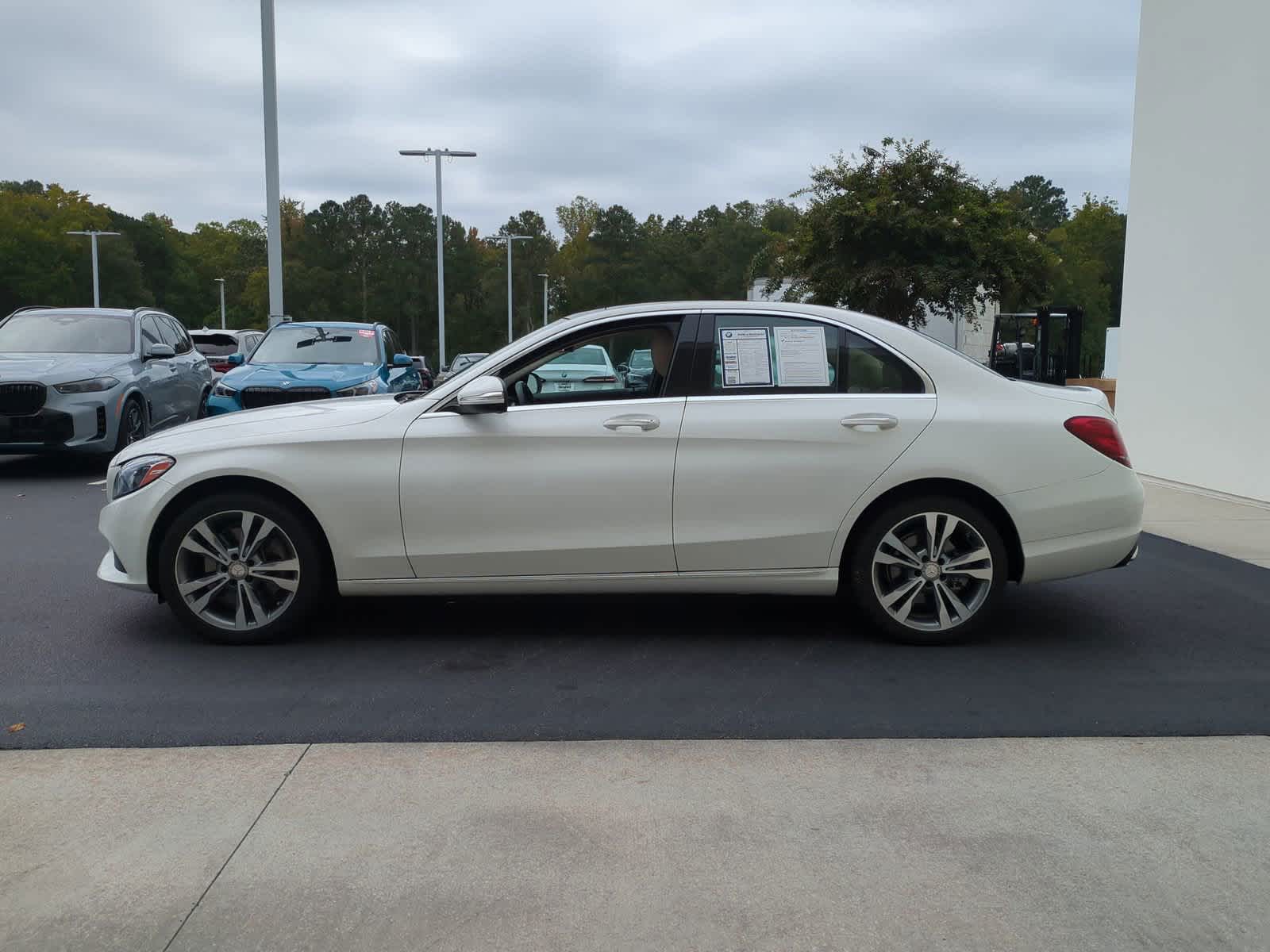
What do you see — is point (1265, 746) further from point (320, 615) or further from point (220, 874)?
point (320, 615)

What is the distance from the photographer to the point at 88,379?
1150 centimetres

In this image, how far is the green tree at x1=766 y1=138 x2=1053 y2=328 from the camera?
2781 cm

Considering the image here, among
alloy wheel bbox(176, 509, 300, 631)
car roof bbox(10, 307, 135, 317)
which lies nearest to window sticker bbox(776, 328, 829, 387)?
alloy wheel bbox(176, 509, 300, 631)

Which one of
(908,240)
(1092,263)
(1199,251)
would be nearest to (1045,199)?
(1092,263)

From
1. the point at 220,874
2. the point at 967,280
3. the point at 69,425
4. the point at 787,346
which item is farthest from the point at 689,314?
the point at 967,280

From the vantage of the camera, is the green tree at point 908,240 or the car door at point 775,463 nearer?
the car door at point 775,463

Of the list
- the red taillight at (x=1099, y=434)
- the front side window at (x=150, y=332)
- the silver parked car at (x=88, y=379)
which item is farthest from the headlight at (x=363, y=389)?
the red taillight at (x=1099, y=434)

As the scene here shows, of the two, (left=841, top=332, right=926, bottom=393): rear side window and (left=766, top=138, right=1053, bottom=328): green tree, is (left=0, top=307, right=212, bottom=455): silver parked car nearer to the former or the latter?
(left=841, top=332, right=926, bottom=393): rear side window

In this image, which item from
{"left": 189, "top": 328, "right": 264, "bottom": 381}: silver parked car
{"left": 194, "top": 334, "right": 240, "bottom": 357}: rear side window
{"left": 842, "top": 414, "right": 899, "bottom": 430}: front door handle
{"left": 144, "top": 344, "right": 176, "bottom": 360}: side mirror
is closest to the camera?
{"left": 842, "top": 414, "right": 899, "bottom": 430}: front door handle

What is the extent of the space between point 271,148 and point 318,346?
639cm

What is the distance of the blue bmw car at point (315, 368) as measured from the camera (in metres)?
12.3

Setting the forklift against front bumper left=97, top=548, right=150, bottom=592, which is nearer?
front bumper left=97, top=548, right=150, bottom=592

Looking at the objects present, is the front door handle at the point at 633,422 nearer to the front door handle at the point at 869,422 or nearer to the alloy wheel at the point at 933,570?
the front door handle at the point at 869,422

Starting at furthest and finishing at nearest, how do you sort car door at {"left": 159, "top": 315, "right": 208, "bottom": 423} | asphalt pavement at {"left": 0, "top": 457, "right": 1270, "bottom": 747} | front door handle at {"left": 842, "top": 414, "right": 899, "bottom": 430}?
1. car door at {"left": 159, "top": 315, "right": 208, "bottom": 423}
2. front door handle at {"left": 842, "top": 414, "right": 899, "bottom": 430}
3. asphalt pavement at {"left": 0, "top": 457, "right": 1270, "bottom": 747}
